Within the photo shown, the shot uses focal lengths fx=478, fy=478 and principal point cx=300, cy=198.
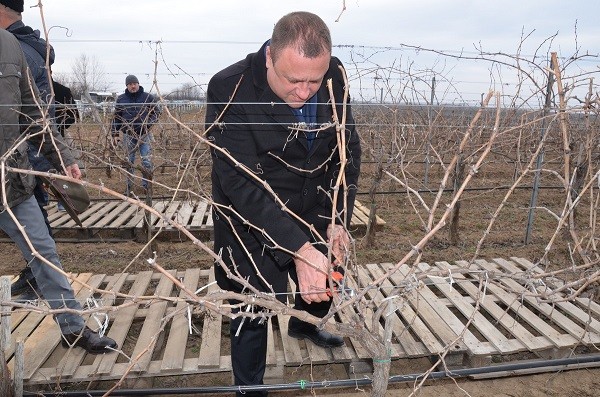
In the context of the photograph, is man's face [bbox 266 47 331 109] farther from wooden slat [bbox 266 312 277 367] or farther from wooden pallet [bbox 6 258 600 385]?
wooden slat [bbox 266 312 277 367]

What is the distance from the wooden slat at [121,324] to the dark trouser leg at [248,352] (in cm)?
48

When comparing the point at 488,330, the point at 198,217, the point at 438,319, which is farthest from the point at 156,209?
the point at 488,330

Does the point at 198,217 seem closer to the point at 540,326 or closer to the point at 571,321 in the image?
the point at 540,326

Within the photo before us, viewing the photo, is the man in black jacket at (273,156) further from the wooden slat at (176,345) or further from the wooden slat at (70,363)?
the wooden slat at (70,363)

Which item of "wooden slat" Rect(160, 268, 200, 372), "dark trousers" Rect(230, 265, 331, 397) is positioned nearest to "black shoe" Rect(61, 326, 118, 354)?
"wooden slat" Rect(160, 268, 200, 372)

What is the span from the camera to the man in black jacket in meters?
1.65

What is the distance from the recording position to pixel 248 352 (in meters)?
2.10

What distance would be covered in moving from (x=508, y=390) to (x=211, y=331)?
67.2 inches

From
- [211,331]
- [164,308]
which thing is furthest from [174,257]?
[211,331]

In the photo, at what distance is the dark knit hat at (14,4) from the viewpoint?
2.61 metres

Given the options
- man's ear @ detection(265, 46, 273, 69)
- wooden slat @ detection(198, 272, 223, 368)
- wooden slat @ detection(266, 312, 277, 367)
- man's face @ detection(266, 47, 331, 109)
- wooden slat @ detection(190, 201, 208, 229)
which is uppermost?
man's ear @ detection(265, 46, 273, 69)

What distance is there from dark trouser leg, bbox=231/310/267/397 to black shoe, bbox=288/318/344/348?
22.0 inches

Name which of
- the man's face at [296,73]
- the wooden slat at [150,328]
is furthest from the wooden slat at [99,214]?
the man's face at [296,73]

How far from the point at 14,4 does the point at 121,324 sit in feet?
6.32
